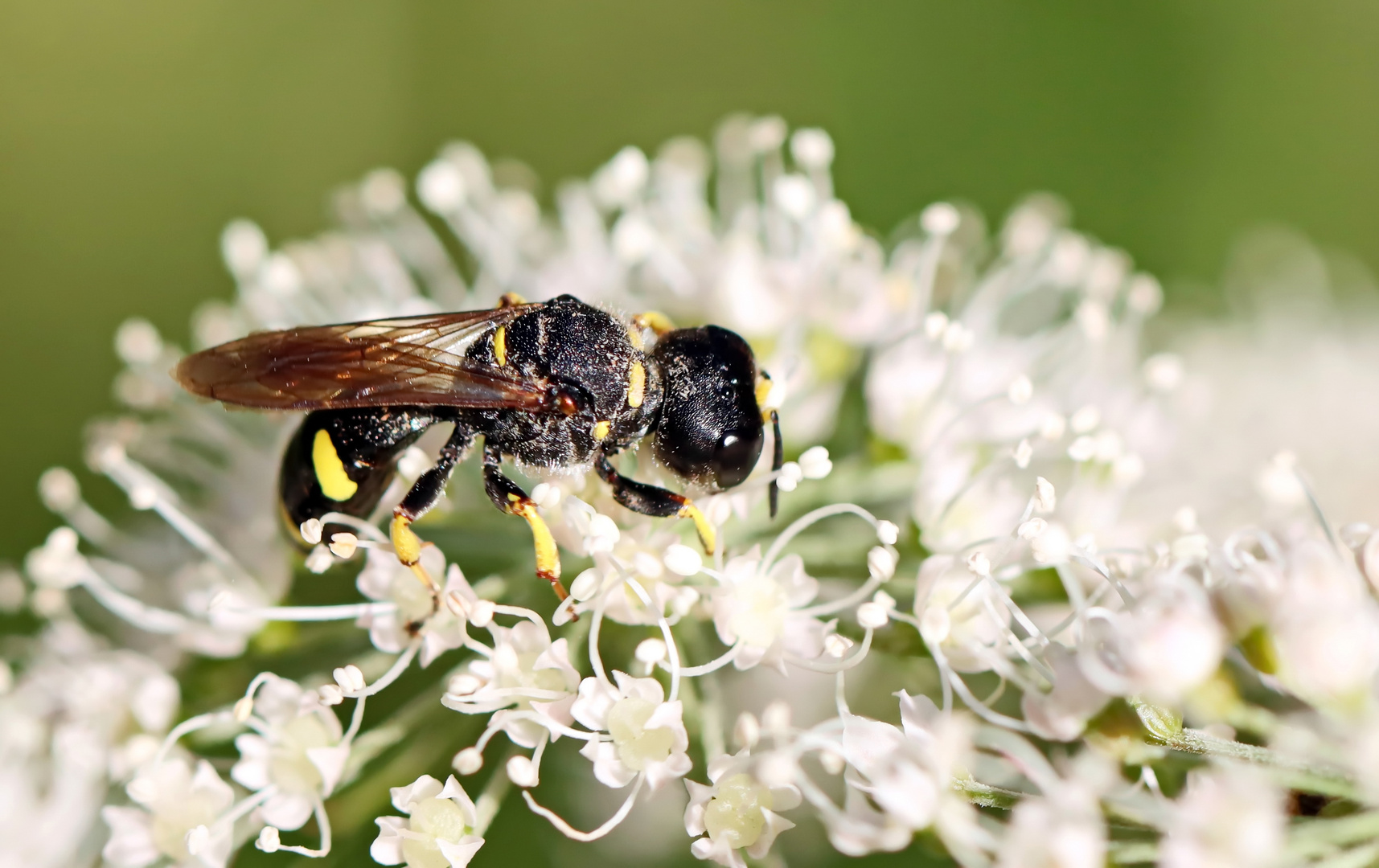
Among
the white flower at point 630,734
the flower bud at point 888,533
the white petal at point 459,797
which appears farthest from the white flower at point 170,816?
the flower bud at point 888,533

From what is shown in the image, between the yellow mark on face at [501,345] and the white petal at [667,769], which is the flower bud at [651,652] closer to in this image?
the white petal at [667,769]

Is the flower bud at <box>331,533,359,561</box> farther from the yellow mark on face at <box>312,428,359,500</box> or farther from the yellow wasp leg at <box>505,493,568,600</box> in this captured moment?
the yellow wasp leg at <box>505,493,568,600</box>

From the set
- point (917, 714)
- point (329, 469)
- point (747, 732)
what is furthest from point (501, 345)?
point (917, 714)

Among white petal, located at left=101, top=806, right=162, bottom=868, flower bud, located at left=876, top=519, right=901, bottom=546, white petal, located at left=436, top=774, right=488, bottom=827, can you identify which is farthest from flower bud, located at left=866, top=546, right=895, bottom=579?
white petal, located at left=101, top=806, right=162, bottom=868

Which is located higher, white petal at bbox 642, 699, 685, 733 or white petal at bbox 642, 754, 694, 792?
white petal at bbox 642, 699, 685, 733

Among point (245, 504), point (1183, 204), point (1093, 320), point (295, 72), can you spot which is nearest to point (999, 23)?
point (1183, 204)

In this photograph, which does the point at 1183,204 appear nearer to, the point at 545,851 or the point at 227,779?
the point at 545,851

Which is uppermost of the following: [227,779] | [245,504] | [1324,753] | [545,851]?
[1324,753]

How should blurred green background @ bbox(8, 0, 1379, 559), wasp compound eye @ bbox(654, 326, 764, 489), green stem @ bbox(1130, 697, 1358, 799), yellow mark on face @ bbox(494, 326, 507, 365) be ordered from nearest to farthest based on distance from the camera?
green stem @ bbox(1130, 697, 1358, 799) < wasp compound eye @ bbox(654, 326, 764, 489) < yellow mark on face @ bbox(494, 326, 507, 365) < blurred green background @ bbox(8, 0, 1379, 559)

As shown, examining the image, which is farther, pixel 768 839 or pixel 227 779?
pixel 227 779
